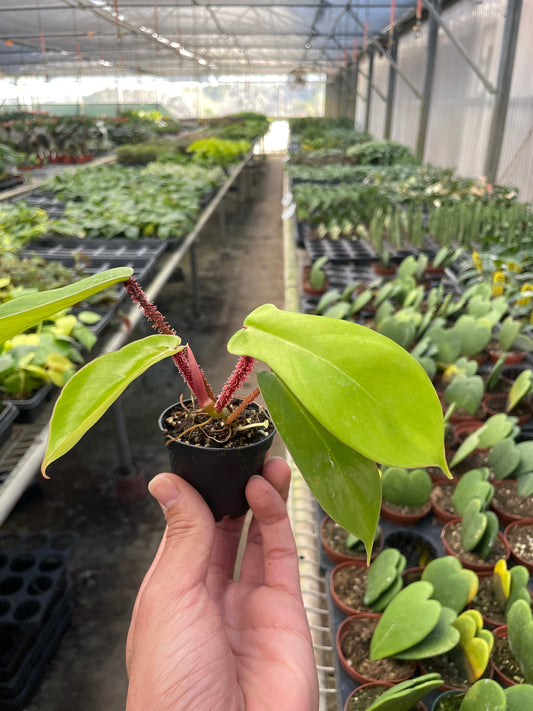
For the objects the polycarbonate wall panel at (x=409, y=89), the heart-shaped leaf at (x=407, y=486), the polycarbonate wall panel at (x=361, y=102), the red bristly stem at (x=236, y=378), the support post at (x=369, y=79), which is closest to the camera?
the red bristly stem at (x=236, y=378)

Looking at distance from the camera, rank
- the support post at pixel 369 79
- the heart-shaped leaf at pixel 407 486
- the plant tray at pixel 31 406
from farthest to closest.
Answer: the support post at pixel 369 79 < the plant tray at pixel 31 406 < the heart-shaped leaf at pixel 407 486

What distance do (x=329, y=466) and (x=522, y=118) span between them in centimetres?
506

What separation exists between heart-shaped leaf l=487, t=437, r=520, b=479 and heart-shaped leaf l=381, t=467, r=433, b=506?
20 centimetres

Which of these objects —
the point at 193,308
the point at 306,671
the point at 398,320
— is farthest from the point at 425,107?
the point at 306,671

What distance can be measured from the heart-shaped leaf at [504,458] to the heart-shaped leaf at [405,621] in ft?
1.69

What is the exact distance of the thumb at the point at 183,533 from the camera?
751mm

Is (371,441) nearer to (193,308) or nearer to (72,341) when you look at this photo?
(72,341)

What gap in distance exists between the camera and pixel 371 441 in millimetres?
531

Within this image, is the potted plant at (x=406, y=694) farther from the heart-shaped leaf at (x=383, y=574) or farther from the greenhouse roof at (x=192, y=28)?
the greenhouse roof at (x=192, y=28)

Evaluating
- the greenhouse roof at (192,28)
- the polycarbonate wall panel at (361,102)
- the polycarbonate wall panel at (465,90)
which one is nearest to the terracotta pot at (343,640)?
the polycarbonate wall panel at (465,90)

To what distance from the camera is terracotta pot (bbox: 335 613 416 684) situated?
3.34ft

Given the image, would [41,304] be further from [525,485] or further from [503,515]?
[503,515]

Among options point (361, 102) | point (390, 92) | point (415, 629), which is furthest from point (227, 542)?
point (361, 102)

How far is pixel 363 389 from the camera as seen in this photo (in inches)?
22.0
